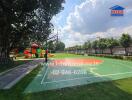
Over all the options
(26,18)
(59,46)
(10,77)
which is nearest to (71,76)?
(10,77)

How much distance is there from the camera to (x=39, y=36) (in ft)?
99.0

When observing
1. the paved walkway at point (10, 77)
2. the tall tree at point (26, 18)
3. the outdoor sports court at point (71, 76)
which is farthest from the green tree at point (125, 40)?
the paved walkway at point (10, 77)

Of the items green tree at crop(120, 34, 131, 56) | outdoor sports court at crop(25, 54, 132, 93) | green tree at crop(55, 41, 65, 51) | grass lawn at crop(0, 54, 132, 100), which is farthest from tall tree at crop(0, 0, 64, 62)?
green tree at crop(55, 41, 65, 51)

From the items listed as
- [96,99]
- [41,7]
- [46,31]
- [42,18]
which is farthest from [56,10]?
[96,99]

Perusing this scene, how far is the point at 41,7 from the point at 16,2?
4768 mm

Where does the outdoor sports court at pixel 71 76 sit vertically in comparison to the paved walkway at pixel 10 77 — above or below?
below

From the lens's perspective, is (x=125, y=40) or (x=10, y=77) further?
(x=125, y=40)

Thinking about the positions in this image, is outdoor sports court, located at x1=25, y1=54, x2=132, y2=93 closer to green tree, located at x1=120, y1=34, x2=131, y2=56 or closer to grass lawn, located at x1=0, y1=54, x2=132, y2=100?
grass lawn, located at x1=0, y1=54, x2=132, y2=100

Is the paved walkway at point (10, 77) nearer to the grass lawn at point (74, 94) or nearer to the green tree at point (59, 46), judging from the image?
the grass lawn at point (74, 94)

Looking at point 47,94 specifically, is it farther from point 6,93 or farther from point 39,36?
point 39,36

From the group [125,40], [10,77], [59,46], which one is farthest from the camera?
[59,46]

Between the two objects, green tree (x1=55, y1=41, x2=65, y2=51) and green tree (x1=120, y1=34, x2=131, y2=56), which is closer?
green tree (x1=120, y1=34, x2=131, y2=56)

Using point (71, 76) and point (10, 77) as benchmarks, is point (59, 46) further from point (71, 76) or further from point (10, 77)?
point (10, 77)

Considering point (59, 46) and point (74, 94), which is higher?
point (59, 46)
